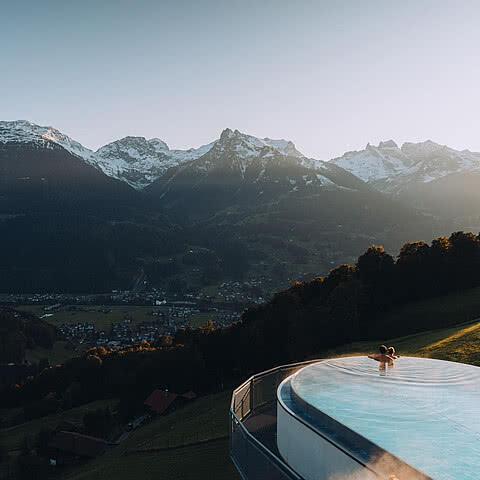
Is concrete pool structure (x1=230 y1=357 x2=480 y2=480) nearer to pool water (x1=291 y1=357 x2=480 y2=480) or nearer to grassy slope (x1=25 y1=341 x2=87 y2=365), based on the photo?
pool water (x1=291 y1=357 x2=480 y2=480)

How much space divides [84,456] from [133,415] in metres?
11.2

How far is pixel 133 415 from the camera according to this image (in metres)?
52.6

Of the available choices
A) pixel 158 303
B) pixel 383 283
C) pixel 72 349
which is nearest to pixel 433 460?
pixel 383 283

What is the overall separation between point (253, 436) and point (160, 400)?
1660 inches

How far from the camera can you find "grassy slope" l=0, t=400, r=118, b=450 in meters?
47.6

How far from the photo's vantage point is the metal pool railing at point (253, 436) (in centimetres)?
822

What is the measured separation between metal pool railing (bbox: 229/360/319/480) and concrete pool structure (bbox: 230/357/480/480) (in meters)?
0.03

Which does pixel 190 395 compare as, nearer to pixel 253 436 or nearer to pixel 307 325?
pixel 307 325

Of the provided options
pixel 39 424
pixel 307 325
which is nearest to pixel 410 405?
pixel 307 325

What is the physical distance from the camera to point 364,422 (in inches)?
386

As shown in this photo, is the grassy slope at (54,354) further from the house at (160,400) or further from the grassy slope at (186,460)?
the grassy slope at (186,460)

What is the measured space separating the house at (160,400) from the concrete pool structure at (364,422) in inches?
1478

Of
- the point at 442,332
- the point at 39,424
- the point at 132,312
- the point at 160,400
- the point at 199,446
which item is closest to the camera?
the point at 199,446

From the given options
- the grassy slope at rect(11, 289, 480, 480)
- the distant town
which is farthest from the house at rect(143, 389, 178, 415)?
the distant town
